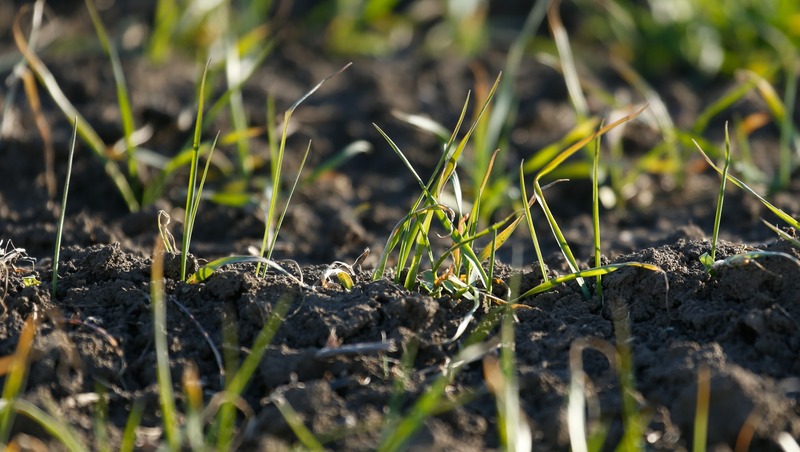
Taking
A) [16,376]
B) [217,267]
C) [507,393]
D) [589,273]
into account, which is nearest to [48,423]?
[16,376]

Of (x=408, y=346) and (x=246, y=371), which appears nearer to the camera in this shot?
(x=246, y=371)

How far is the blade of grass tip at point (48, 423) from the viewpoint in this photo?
133 cm

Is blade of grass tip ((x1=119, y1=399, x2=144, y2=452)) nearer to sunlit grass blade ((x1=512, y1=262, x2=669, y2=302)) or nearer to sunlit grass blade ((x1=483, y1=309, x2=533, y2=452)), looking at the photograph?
sunlit grass blade ((x1=483, y1=309, x2=533, y2=452))

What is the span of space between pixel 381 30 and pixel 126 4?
1134 millimetres

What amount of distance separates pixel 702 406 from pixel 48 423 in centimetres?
105

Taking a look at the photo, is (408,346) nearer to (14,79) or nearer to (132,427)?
(132,427)

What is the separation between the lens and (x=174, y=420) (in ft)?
4.94

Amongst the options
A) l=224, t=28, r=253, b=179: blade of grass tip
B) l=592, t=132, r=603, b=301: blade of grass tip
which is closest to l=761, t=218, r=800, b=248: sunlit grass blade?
l=592, t=132, r=603, b=301: blade of grass tip

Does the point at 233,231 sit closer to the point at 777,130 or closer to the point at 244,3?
the point at 244,3

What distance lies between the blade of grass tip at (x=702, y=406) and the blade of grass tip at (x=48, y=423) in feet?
3.18

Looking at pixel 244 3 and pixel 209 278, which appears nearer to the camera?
pixel 209 278

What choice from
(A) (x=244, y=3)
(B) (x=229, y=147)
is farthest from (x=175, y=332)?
(A) (x=244, y=3)

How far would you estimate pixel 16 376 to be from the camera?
1.43m

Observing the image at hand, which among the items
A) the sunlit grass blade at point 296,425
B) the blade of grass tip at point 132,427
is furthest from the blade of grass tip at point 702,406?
the blade of grass tip at point 132,427
